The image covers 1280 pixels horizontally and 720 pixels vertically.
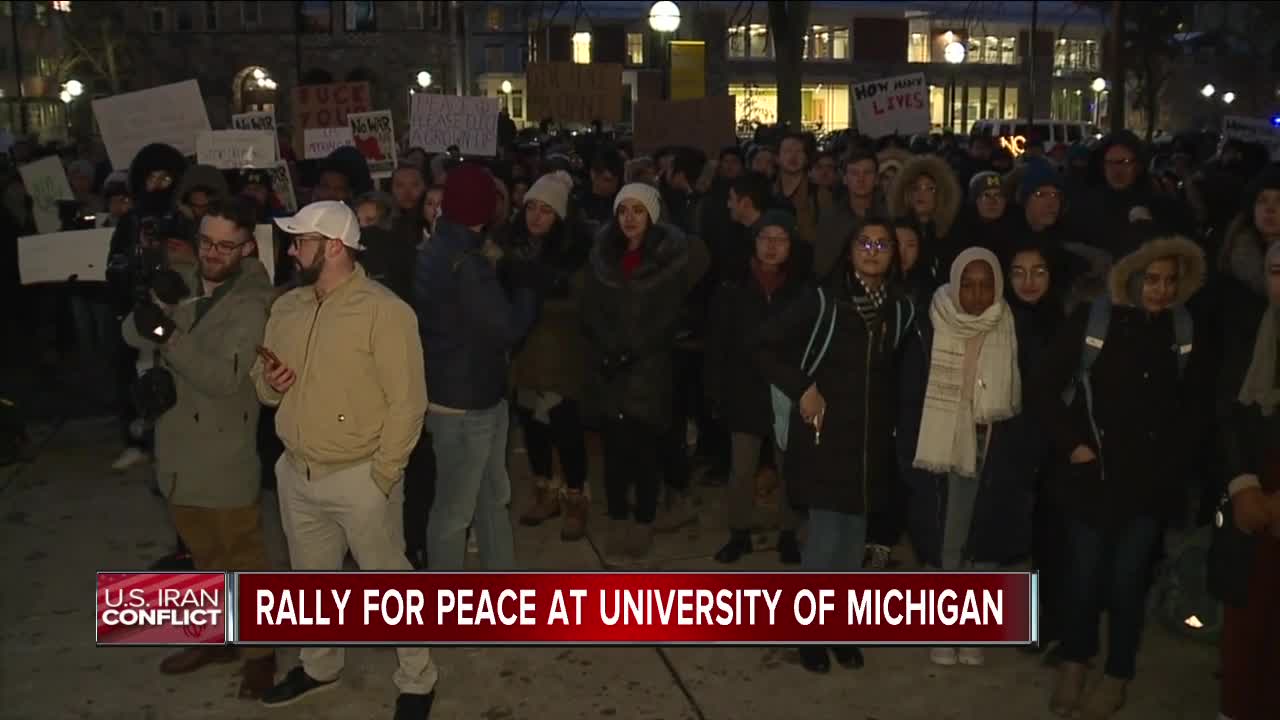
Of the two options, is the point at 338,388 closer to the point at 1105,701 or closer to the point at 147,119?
the point at 1105,701

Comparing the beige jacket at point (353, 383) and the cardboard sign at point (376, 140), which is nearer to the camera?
the beige jacket at point (353, 383)

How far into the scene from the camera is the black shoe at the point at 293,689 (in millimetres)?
5129

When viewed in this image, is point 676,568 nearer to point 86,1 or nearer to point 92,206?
point 92,206

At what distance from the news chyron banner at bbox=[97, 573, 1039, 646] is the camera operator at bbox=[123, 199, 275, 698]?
0.21 m

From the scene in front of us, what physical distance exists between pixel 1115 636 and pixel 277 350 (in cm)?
340

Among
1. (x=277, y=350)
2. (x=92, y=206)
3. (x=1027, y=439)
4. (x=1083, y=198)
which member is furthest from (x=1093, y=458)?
(x=92, y=206)

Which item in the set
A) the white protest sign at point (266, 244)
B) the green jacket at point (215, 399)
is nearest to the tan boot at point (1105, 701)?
the green jacket at point (215, 399)

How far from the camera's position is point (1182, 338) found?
4785 millimetres

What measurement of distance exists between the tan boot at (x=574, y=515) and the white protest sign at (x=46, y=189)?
6.86 m

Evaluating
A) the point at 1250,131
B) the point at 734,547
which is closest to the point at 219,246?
the point at 734,547

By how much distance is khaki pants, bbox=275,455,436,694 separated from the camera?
4691 millimetres

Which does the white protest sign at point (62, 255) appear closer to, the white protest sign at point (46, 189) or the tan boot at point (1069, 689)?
the white protest sign at point (46, 189)

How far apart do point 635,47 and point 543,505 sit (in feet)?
197

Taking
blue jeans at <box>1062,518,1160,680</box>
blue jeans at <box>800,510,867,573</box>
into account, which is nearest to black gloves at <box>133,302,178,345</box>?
blue jeans at <box>800,510,867,573</box>
